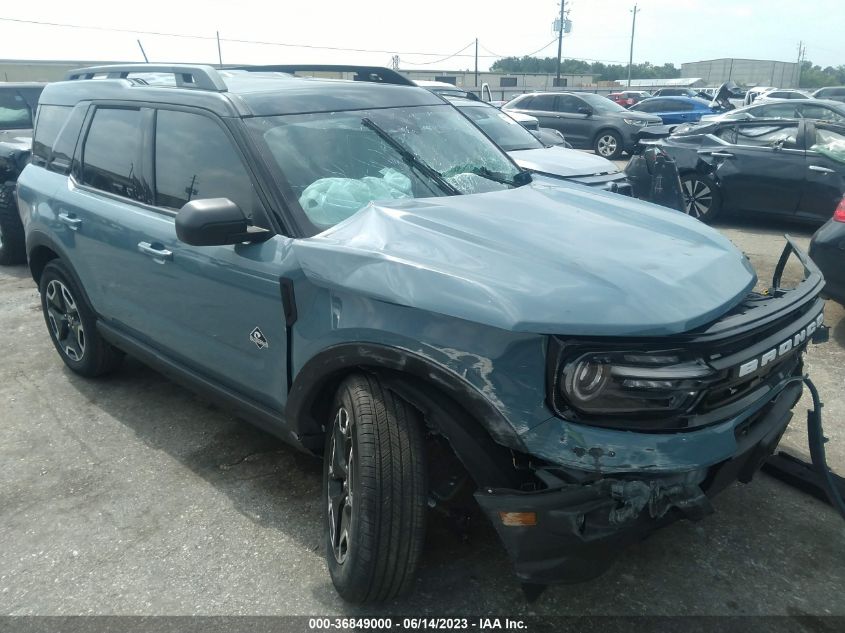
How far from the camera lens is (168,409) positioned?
163 inches

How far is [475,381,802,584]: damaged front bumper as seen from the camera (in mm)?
1981

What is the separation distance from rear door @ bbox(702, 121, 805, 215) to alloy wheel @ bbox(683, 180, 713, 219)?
189 mm

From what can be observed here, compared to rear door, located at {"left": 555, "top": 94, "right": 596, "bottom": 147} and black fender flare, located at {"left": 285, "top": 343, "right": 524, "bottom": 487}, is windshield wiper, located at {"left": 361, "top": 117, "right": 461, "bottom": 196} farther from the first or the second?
rear door, located at {"left": 555, "top": 94, "right": 596, "bottom": 147}

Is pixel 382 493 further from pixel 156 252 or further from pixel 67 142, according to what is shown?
pixel 67 142

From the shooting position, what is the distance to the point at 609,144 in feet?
52.4

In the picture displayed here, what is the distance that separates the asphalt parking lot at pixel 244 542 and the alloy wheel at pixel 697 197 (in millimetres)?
5307

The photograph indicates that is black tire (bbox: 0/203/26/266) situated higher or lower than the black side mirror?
lower

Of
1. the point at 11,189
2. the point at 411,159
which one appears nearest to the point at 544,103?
the point at 11,189

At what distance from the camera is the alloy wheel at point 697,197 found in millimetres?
8852

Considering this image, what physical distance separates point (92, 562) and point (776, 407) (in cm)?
268

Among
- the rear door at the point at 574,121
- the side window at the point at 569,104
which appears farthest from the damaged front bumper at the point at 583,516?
the side window at the point at 569,104

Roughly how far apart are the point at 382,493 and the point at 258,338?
93cm

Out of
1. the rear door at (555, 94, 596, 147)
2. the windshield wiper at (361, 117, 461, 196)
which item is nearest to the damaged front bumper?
the windshield wiper at (361, 117, 461, 196)

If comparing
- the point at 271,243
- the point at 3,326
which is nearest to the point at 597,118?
the point at 3,326
